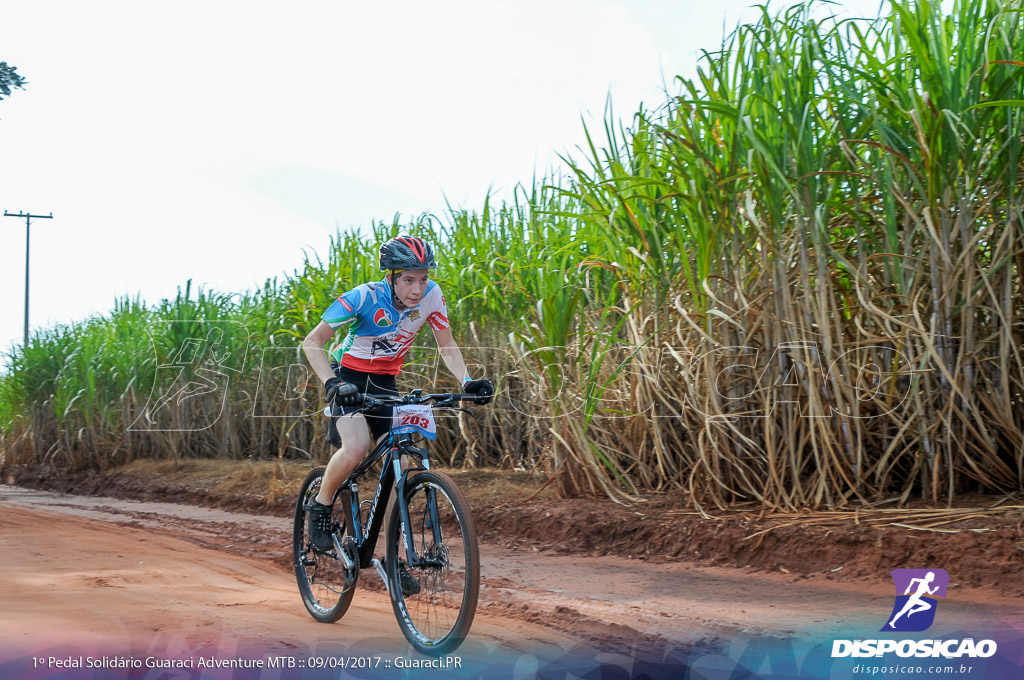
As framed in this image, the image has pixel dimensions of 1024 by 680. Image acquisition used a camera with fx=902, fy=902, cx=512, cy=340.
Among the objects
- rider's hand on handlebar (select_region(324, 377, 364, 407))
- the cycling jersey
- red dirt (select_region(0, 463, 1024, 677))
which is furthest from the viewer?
the cycling jersey

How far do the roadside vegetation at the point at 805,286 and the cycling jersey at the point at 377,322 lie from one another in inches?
86.4

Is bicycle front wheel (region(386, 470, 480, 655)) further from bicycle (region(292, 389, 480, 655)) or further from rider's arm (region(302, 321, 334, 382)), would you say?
rider's arm (region(302, 321, 334, 382))

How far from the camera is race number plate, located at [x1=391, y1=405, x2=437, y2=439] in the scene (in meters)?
4.03

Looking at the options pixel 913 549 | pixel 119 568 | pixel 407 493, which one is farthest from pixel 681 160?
pixel 119 568

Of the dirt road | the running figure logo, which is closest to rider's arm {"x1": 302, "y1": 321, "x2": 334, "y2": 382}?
the dirt road

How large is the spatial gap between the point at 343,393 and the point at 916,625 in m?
2.90

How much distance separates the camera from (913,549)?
5.08 metres

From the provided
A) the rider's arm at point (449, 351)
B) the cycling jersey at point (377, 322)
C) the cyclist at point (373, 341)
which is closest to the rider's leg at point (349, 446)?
the cyclist at point (373, 341)

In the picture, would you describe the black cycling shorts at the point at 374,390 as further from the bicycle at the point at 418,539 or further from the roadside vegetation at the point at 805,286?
the roadside vegetation at the point at 805,286

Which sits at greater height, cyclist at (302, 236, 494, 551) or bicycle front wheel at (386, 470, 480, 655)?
cyclist at (302, 236, 494, 551)

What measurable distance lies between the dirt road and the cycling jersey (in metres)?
1.29

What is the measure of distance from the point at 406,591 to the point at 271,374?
25.8 feet

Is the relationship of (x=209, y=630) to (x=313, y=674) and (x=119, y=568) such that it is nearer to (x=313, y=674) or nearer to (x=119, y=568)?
(x=313, y=674)

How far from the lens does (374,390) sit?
4.54 m
